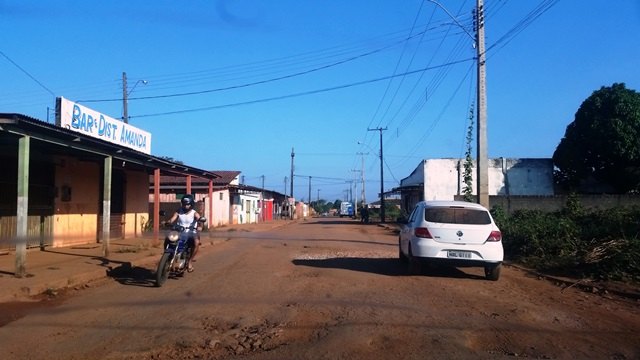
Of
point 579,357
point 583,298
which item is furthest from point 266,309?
point 583,298

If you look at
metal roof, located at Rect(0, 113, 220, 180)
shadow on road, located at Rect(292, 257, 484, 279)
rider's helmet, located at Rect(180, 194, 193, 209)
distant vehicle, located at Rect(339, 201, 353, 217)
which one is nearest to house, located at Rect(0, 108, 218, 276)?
metal roof, located at Rect(0, 113, 220, 180)

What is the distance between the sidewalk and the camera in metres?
9.98

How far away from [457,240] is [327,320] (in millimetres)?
5040

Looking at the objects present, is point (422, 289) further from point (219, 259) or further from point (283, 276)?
point (219, 259)

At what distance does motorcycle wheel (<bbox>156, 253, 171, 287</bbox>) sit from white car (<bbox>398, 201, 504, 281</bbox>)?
4.93 metres

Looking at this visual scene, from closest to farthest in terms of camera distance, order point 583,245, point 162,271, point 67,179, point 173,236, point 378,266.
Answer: point 162,271
point 173,236
point 583,245
point 378,266
point 67,179

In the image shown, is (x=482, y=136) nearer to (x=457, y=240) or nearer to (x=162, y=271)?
(x=457, y=240)

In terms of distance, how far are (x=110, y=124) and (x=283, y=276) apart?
39.3 ft

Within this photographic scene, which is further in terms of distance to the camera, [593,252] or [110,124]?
[110,124]

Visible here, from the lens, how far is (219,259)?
16.7m

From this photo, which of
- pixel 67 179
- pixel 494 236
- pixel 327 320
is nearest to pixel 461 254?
pixel 494 236

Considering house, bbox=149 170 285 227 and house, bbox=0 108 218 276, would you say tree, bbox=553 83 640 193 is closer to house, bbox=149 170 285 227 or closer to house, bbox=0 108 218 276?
house, bbox=149 170 285 227

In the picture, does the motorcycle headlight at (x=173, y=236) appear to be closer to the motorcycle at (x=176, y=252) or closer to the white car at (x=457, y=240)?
the motorcycle at (x=176, y=252)

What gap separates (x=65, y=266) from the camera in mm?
12844
